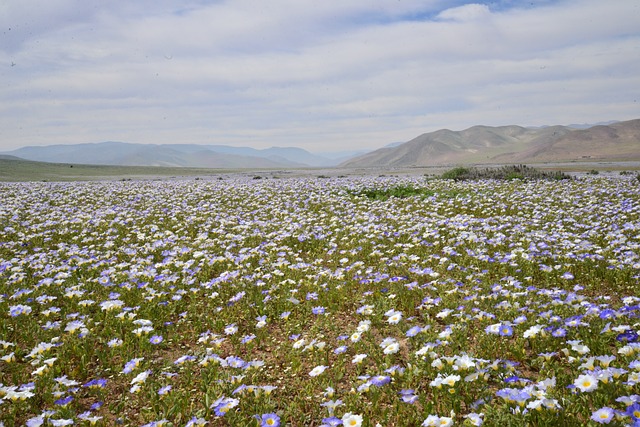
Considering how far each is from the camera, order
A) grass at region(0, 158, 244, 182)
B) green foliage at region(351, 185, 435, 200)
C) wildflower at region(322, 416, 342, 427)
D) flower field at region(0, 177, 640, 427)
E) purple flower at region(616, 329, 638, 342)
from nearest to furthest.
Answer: wildflower at region(322, 416, 342, 427) → flower field at region(0, 177, 640, 427) → purple flower at region(616, 329, 638, 342) → green foliage at region(351, 185, 435, 200) → grass at region(0, 158, 244, 182)

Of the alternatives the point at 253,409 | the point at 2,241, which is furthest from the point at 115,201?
the point at 253,409

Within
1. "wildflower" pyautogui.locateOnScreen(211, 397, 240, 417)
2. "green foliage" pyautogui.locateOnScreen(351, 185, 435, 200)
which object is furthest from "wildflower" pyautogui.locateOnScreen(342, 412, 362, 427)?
"green foliage" pyautogui.locateOnScreen(351, 185, 435, 200)

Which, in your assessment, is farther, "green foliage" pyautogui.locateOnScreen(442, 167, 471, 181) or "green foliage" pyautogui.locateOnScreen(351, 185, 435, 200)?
"green foliage" pyautogui.locateOnScreen(442, 167, 471, 181)

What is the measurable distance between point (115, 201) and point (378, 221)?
11.8m

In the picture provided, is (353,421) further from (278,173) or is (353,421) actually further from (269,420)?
(278,173)

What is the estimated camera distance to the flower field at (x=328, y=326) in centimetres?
391

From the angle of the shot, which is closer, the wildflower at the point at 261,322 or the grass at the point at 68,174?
the wildflower at the point at 261,322

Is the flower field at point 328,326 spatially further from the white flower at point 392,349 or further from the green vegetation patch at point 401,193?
the green vegetation patch at point 401,193

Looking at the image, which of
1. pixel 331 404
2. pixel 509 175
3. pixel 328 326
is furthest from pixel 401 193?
pixel 331 404

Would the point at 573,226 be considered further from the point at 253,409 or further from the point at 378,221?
the point at 253,409

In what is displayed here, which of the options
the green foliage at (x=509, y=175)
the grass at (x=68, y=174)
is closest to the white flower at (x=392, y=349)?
the green foliage at (x=509, y=175)

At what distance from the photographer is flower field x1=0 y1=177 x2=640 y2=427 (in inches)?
154

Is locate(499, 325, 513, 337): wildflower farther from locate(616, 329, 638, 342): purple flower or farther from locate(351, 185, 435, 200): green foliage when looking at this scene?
locate(351, 185, 435, 200): green foliage

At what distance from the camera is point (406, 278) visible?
7.35m
